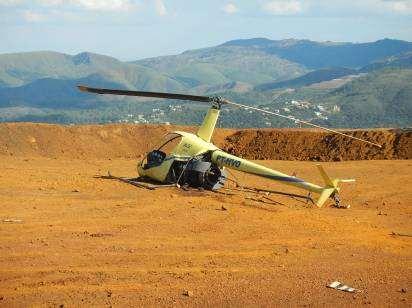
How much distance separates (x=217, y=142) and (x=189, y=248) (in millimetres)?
36413

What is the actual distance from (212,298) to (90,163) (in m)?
24.4

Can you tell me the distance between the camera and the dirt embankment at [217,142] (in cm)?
4222

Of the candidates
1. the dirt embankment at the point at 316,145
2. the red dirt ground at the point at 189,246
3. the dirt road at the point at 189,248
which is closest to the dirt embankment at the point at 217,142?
the dirt embankment at the point at 316,145

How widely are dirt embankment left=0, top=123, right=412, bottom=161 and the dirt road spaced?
2059 cm

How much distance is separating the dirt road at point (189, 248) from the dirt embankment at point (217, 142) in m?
20.6

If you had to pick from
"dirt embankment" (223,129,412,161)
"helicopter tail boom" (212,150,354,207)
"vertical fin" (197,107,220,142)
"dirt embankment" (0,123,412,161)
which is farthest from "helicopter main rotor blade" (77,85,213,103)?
"dirt embankment" (0,123,412,161)

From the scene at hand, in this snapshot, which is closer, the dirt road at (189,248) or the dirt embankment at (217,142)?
the dirt road at (189,248)

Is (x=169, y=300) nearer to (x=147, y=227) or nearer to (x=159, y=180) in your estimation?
(x=147, y=227)

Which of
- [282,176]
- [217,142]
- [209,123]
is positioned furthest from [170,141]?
[217,142]

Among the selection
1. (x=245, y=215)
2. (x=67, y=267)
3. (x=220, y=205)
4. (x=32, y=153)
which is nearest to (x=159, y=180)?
(x=220, y=205)

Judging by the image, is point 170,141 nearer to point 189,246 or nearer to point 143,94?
Result: point 143,94

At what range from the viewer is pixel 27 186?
21.0 metres

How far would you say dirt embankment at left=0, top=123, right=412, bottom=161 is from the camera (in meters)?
42.2

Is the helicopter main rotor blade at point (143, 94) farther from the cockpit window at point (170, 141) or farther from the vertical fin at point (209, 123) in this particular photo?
the cockpit window at point (170, 141)
